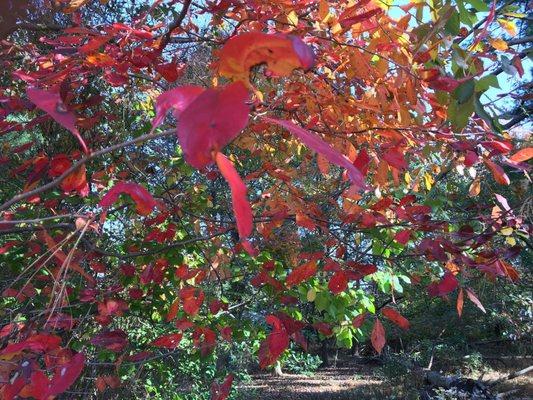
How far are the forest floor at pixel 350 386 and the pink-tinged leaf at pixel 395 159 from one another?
12.8 ft

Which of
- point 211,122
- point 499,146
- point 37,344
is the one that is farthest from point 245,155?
point 211,122

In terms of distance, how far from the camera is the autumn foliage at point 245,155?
0.56 meters

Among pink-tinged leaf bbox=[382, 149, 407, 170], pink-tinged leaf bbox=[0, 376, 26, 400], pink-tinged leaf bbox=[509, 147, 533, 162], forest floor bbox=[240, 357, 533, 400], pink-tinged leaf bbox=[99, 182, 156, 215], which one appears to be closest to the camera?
pink-tinged leaf bbox=[99, 182, 156, 215]

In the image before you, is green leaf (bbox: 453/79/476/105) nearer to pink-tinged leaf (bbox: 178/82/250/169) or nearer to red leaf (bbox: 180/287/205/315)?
pink-tinged leaf (bbox: 178/82/250/169)

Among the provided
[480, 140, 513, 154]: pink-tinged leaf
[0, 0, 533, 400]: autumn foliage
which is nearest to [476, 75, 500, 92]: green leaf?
[0, 0, 533, 400]: autumn foliage

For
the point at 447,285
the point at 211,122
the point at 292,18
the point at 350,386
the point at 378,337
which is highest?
the point at 292,18

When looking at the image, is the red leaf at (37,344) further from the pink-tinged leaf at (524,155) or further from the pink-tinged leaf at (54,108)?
the pink-tinged leaf at (524,155)

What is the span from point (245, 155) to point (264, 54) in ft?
8.89

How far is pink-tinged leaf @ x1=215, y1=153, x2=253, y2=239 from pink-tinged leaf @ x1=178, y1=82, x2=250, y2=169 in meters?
0.02

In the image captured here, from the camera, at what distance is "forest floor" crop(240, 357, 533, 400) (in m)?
7.01

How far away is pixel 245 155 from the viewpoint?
Answer: 10.3 ft

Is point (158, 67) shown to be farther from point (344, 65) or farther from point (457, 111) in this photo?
point (457, 111)

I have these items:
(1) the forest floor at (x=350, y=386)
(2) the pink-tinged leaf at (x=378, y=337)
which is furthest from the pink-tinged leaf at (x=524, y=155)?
(1) the forest floor at (x=350, y=386)

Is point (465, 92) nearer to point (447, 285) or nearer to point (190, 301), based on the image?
point (447, 285)
